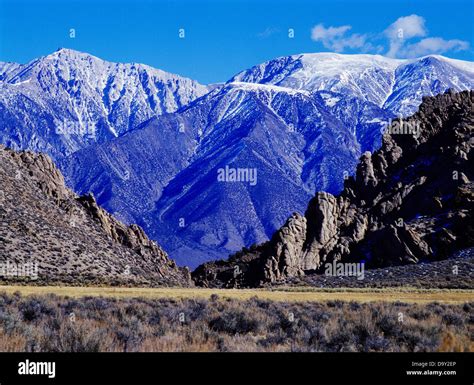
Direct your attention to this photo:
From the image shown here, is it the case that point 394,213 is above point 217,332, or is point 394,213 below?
above

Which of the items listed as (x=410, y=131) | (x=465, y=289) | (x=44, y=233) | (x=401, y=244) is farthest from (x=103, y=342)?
(x=410, y=131)

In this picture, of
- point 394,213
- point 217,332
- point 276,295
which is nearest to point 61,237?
point 276,295

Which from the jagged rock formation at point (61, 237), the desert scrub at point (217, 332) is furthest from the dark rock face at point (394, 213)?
the desert scrub at point (217, 332)

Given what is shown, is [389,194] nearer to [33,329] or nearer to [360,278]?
[360,278]

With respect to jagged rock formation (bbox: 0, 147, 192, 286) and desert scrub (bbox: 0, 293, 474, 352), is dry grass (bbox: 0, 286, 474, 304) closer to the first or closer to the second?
desert scrub (bbox: 0, 293, 474, 352)
